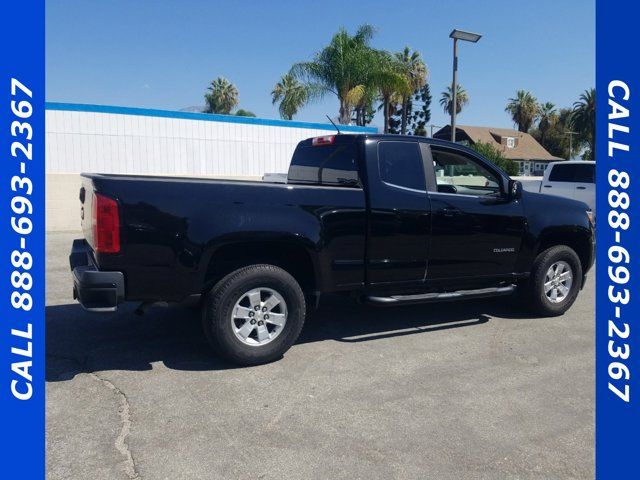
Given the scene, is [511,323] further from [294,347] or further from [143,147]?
[143,147]

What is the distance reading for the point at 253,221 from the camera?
425 cm

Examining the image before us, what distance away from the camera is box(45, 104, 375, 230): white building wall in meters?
14.6

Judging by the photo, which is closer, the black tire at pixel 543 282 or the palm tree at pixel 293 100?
the black tire at pixel 543 282

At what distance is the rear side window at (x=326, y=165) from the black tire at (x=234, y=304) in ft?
4.02

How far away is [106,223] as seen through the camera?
3865mm

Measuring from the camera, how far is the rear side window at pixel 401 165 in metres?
5.00

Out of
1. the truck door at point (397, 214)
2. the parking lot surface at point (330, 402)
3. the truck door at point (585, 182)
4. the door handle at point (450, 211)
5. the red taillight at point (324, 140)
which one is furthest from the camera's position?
the truck door at point (585, 182)

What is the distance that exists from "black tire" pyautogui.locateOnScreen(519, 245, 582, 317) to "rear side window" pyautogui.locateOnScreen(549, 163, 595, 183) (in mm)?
9684

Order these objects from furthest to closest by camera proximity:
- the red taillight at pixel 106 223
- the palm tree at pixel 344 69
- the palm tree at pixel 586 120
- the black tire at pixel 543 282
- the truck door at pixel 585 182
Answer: the palm tree at pixel 586 120 → the palm tree at pixel 344 69 → the truck door at pixel 585 182 → the black tire at pixel 543 282 → the red taillight at pixel 106 223

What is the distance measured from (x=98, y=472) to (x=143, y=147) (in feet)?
47.2

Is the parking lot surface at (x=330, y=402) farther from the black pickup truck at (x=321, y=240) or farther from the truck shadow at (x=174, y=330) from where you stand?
the black pickup truck at (x=321, y=240)

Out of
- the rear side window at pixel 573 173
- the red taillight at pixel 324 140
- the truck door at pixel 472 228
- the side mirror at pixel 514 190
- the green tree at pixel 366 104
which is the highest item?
the green tree at pixel 366 104

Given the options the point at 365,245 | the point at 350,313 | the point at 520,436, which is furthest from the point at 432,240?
the point at 520,436

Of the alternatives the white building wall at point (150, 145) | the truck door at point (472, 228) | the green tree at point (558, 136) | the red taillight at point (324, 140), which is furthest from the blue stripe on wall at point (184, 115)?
the green tree at point (558, 136)
